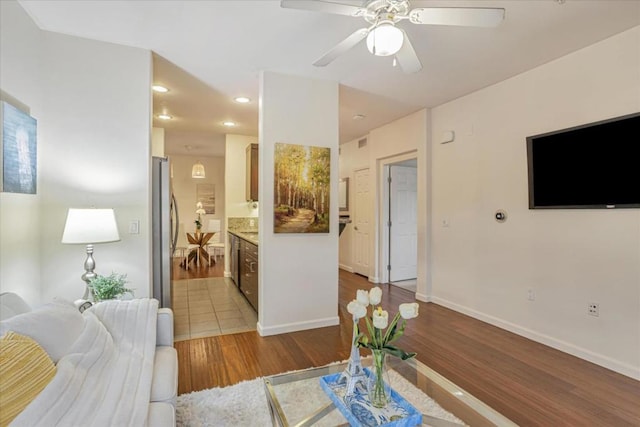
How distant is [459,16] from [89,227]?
111 inches

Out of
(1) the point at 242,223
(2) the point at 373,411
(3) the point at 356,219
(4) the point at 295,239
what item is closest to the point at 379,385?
(2) the point at 373,411

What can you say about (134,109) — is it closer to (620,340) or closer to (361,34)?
(361,34)

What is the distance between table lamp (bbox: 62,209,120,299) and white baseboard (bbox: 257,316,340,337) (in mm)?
1654

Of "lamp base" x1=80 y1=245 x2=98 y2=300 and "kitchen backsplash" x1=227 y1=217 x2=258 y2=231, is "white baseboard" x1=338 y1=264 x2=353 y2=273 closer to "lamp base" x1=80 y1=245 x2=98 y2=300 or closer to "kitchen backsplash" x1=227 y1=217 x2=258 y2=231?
"kitchen backsplash" x1=227 y1=217 x2=258 y2=231

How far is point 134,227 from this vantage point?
2.86m

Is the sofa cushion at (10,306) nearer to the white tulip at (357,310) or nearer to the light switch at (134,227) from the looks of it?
the light switch at (134,227)

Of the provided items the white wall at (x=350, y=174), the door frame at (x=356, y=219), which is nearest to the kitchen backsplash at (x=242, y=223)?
the white wall at (x=350, y=174)

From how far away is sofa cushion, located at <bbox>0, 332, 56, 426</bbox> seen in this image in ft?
3.43

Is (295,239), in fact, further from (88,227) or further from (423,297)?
(423,297)

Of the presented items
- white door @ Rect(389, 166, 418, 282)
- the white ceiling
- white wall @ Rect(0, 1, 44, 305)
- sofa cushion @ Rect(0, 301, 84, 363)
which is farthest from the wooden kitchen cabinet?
sofa cushion @ Rect(0, 301, 84, 363)

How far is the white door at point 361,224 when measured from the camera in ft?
19.7

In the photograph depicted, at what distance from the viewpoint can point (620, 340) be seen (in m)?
2.60

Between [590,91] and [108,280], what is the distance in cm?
430

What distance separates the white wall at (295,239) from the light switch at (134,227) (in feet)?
3.72
